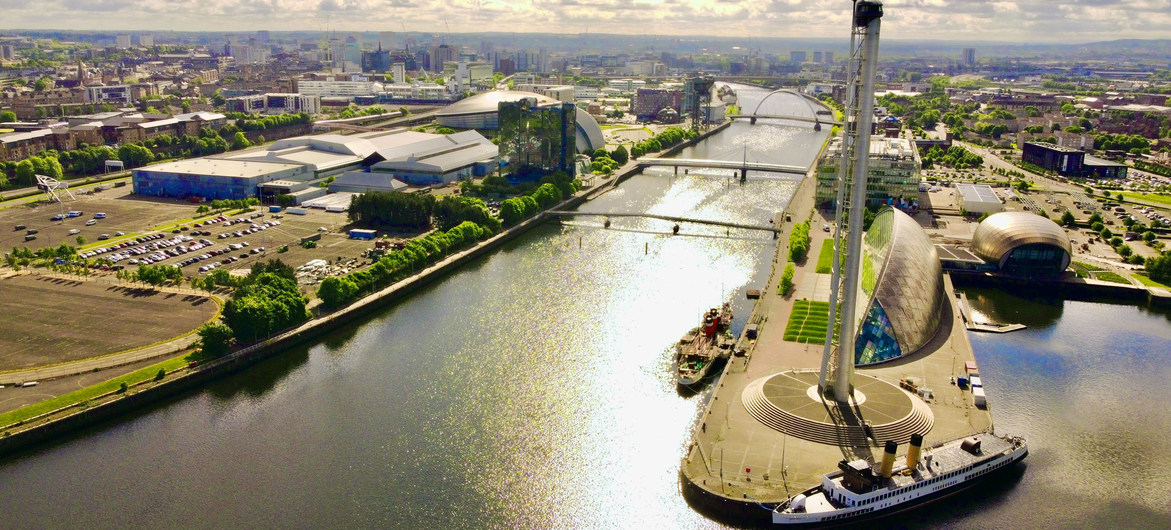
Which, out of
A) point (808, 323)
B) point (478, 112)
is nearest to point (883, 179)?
point (808, 323)

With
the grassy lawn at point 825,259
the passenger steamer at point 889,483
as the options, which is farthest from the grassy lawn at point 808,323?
the passenger steamer at point 889,483

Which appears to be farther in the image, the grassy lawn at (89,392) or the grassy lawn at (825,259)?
the grassy lawn at (825,259)

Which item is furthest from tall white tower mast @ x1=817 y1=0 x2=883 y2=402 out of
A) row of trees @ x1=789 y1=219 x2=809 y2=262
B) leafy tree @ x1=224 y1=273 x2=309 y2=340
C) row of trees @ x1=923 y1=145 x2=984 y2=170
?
row of trees @ x1=923 y1=145 x2=984 y2=170

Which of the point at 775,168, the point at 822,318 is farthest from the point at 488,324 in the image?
the point at 775,168

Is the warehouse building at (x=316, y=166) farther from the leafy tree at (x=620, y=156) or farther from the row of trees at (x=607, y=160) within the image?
the leafy tree at (x=620, y=156)

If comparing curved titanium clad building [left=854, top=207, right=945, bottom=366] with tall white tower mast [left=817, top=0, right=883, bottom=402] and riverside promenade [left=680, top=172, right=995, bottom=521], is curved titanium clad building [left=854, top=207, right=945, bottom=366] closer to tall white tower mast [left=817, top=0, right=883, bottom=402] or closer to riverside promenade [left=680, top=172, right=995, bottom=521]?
riverside promenade [left=680, top=172, right=995, bottom=521]

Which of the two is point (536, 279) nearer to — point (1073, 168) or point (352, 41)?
point (1073, 168)
